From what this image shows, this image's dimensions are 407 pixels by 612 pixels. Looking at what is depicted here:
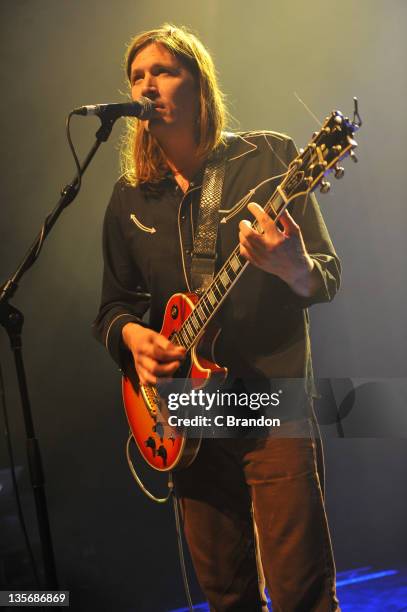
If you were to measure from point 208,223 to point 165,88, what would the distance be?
Result: 44 centimetres

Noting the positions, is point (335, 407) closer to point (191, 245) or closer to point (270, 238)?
A: point (191, 245)

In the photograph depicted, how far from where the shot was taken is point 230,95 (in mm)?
2498

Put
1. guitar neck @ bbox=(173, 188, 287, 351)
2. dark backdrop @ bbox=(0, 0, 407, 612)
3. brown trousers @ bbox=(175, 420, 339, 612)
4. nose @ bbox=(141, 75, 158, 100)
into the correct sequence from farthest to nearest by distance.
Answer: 1. dark backdrop @ bbox=(0, 0, 407, 612)
2. nose @ bbox=(141, 75, 158, 100)
3. guitar neck @ bbox=(173, 188, 287, 351)
4. brown trousers @ bbox=(175, 420, 339, 612)

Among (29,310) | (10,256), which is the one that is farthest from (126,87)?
(29,310)

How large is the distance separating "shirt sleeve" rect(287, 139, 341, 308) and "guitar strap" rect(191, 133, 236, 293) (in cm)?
28

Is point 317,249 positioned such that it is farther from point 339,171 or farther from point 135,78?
point 135,78

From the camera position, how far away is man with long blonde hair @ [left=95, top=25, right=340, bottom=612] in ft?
4.98

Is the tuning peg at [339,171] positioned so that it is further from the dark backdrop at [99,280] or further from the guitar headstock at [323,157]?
the dark backdrop at [99,280]

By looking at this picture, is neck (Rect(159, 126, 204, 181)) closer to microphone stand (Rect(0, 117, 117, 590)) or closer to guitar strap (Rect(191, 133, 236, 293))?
guitar strap (Rect(191, 133, 236, 293))

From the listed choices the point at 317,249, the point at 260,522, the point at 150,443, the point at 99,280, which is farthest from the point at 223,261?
the point at 99,280

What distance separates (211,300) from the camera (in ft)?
5.54

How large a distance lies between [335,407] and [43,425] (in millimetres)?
1261

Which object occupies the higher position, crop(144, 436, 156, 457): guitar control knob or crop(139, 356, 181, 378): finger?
crop(139, 356, 181, 378): finger

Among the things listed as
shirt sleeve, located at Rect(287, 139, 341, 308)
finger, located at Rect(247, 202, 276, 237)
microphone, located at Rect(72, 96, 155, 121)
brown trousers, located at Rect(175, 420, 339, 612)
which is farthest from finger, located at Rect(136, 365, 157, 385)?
microphone, located at Rect(72, 96, 155, 121)
